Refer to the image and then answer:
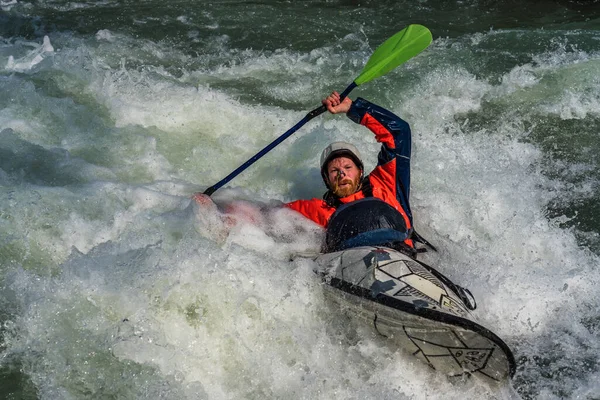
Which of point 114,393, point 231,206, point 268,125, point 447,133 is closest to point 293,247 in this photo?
point 231,206

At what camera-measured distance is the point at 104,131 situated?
6.14m

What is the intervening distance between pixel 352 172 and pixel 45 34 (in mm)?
5085

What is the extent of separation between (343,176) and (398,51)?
1.23 m

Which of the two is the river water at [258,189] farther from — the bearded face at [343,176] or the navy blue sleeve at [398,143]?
the navy blue sleeve at [398,143]

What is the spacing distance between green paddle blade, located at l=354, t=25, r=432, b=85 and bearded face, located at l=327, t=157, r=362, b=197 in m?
0.78

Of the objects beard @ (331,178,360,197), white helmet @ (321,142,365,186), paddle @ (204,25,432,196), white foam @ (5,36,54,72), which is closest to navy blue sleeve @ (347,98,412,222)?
white helmet @ (321,142,365,186)

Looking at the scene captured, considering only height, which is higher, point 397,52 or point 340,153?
point 397,52

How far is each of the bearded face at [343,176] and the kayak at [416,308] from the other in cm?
77

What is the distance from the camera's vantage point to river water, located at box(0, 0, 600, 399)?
3.82 m

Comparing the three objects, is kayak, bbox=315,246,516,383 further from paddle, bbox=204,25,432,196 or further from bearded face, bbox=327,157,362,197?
paddle, bbox=204,25,432,196

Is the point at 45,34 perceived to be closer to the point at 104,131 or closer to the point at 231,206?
the point at 104,131

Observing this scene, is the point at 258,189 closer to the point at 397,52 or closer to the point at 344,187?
the point at 344,187

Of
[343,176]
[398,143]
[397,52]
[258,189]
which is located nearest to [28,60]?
[258,189]

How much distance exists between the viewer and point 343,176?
4.84 m
